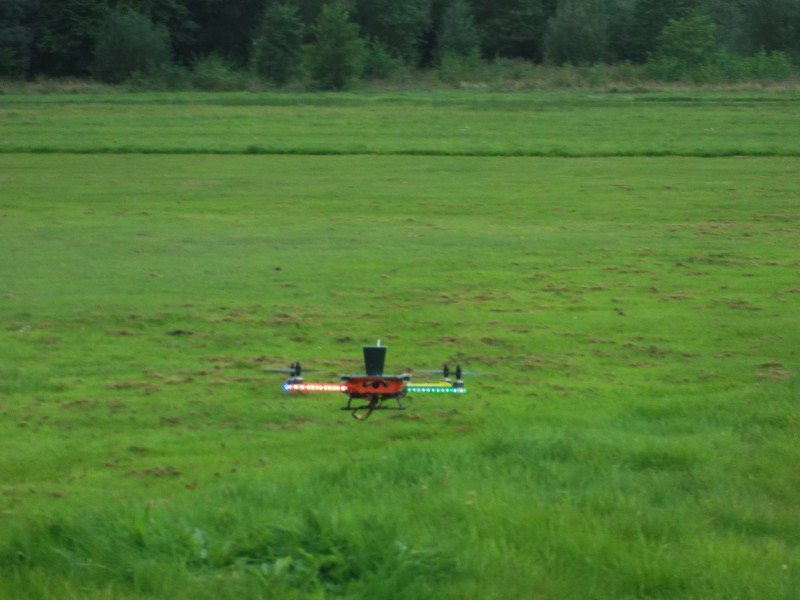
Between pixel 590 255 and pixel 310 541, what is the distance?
34.7 feet

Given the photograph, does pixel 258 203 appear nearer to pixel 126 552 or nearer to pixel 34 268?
pixel 34 268

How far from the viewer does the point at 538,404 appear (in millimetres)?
8945

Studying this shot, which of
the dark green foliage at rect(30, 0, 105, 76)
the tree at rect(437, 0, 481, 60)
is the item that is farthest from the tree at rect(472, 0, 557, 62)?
the dark green foliage at rect(30, 0, 105, 76)

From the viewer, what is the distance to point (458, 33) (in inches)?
3046

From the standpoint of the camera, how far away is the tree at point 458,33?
7681 centimetres

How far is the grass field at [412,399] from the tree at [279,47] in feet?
128

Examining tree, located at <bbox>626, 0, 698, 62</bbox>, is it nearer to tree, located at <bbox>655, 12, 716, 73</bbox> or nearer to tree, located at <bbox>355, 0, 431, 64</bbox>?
tree, located at <bbox>655, 12, 716, 73</bbox>

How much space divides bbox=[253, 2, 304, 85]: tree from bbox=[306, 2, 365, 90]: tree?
20.6ft

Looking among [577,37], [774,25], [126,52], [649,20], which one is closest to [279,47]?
[126,52]

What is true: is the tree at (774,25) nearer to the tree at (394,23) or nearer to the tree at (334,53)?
the tree at (394,23)

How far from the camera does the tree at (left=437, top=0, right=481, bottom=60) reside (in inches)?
3024

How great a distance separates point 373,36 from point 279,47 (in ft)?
51.2

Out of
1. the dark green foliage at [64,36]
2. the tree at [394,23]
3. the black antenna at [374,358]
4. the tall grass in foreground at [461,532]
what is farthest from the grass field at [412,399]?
the tree at [394,23]

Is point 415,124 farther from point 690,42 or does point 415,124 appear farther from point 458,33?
point 458,33
